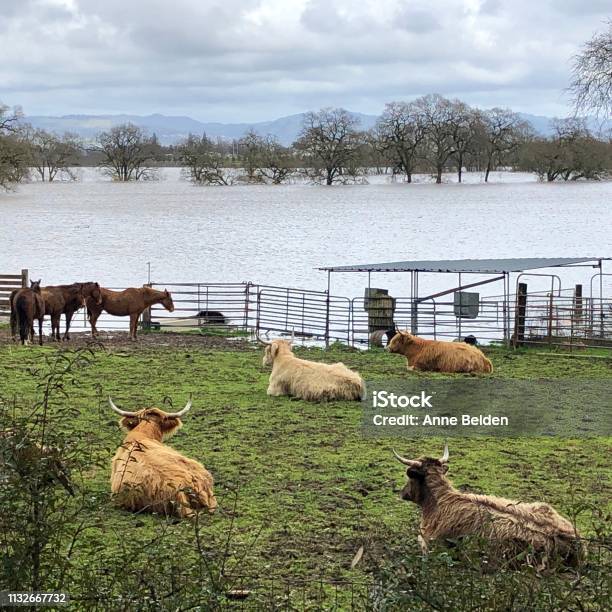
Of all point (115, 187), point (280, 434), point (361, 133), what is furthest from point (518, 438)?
point (115, 187)

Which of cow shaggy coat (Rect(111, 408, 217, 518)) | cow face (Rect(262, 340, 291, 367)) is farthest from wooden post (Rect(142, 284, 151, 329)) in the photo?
cow shaggy coat (Rect(111, 408, 217, 518))

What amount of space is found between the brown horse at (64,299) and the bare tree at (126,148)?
99115 mm

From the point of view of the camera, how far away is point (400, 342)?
16906 millimetres

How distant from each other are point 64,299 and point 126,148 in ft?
353

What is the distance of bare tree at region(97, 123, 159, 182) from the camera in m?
119

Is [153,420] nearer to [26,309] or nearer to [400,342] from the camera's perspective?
[400,342]

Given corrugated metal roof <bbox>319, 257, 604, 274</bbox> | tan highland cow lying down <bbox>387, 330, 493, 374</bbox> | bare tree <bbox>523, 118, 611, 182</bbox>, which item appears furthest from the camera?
bare tree <bbox>523, 118, 611, 182</bbox>

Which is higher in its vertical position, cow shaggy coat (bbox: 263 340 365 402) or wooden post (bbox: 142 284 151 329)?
cow shaggy coat (bbox: 263 340 365 402)

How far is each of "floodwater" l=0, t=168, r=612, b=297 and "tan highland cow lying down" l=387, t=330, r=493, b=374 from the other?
17.4m

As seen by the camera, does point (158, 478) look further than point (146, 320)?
No

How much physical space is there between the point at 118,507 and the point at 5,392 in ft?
19.0

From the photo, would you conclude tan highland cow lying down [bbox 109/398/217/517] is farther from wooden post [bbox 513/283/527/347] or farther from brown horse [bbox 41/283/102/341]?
wooden post [bbox 513/283/527/347]

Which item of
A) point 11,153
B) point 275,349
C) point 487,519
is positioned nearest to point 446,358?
point 275,349

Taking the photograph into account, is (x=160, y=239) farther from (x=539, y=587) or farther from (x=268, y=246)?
(x=539, y=587)
